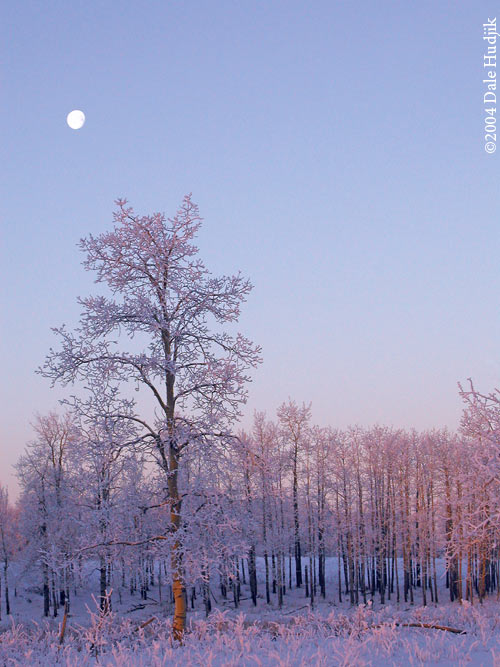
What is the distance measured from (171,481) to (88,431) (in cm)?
201

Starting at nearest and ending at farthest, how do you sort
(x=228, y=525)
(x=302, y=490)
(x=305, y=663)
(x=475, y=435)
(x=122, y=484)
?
(x=305, y=663)
(x=475, y=435)
(x=228, y=525)
(x=122, y=484)
(x=302, y=490)

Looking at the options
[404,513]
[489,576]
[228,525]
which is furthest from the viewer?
[489,576]

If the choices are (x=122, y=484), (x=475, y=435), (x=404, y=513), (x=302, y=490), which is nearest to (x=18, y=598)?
(x=302, y=490)

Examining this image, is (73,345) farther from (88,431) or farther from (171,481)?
(171,481)

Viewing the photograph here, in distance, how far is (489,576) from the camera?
48406 mm

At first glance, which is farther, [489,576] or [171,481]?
[489,576]

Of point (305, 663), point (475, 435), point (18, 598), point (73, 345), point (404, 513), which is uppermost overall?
point (73, 345)

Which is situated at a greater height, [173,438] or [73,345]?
[73,345]

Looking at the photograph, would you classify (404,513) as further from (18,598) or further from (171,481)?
(171,481)

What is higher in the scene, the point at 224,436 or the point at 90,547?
the point at 224,436

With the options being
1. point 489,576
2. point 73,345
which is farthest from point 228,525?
point 489,576

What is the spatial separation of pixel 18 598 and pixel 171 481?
44.3 meters

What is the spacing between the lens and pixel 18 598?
4872cm

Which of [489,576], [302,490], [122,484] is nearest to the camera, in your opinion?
[122,484]
